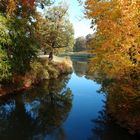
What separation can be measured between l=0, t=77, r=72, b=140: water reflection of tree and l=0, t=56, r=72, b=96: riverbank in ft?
4.30

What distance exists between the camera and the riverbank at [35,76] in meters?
28.4

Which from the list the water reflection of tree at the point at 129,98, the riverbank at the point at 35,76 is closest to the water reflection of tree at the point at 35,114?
the riverbank at the point at 35,76

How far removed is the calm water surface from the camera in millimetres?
16859

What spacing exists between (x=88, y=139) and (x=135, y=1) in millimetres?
7996

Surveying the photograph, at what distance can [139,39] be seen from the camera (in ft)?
46.5

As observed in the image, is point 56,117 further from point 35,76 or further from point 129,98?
point 35,76

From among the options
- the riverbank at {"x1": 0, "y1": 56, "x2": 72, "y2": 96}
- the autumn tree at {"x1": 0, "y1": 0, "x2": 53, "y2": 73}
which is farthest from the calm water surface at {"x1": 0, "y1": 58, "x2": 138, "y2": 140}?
the autumn tree at {"x1": 0, "y1": 0, "x2": 53, "y2": 73}

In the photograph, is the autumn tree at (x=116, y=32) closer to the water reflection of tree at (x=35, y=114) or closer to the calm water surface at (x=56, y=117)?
the calm water surface at (x=56, y=117)

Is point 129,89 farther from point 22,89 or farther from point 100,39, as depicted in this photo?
point 22,89

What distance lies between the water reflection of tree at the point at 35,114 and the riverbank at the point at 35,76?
1.31 metres

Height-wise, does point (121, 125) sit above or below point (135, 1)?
below

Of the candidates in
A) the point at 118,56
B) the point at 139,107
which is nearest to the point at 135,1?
the point at 118,56

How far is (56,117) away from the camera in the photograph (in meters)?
20.9

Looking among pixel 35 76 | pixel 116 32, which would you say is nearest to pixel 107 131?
pixel 116 32
